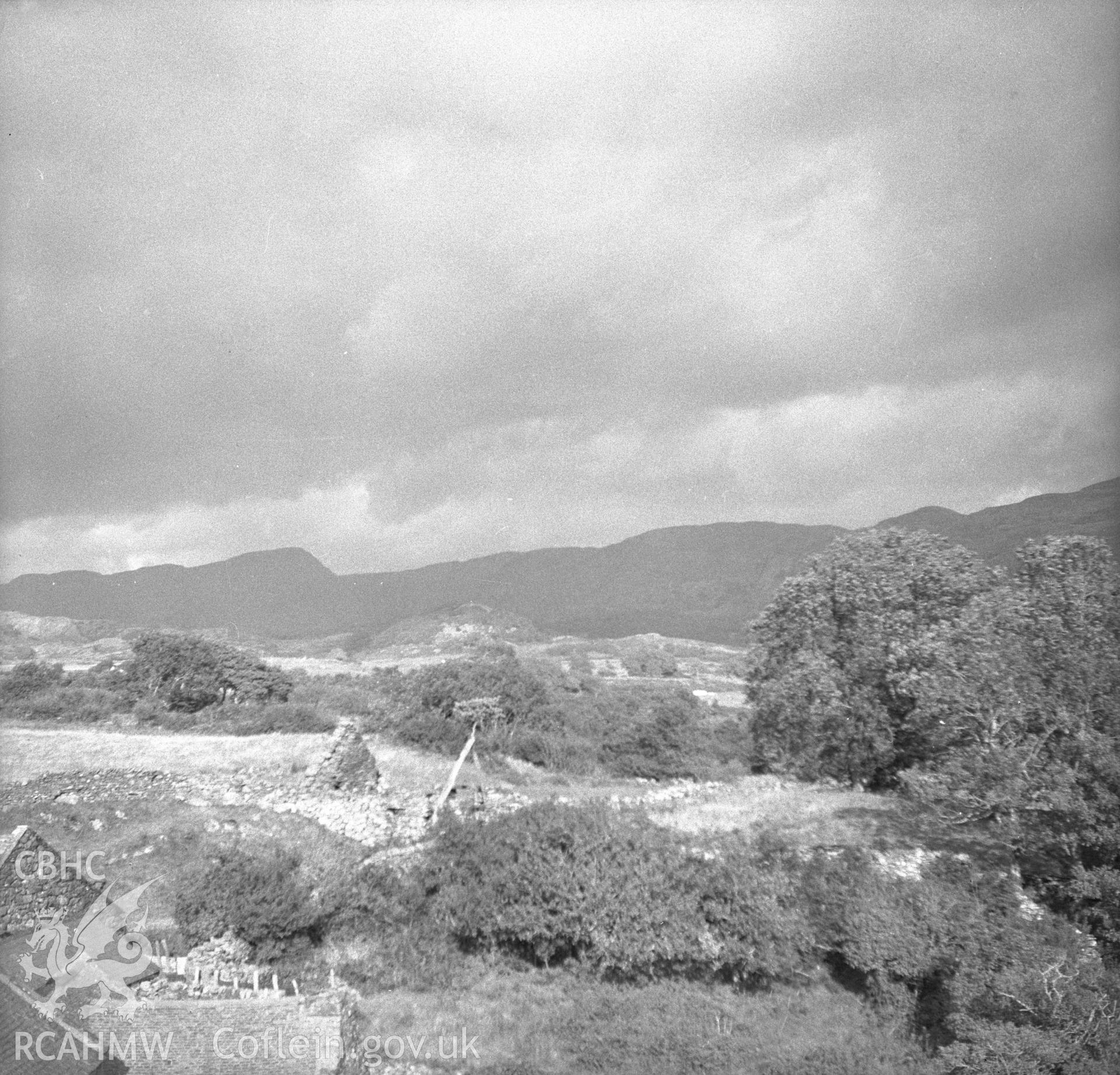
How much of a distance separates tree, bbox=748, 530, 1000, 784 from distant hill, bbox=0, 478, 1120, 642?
7578 cm

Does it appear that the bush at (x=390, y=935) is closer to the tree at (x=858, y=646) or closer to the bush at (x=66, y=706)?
the tree at (x=858, y=646)

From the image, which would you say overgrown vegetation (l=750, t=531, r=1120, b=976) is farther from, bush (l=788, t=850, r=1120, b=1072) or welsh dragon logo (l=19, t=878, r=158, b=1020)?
welsh dragon logo (l=19, t=878, r=158, b=1020)

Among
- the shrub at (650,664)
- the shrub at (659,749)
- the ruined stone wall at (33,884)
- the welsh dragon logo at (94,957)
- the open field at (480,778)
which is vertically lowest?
the shrub at (650,664)

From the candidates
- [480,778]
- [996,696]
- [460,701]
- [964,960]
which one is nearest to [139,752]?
[480,778]

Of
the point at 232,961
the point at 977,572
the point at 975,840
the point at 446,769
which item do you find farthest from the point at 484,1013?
the point at 977,572

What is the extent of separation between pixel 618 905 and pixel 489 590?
160767mm

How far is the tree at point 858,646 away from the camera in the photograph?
1895 centimetres

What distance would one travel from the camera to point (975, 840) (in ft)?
A: 44.9

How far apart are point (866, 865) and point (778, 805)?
18.1ft

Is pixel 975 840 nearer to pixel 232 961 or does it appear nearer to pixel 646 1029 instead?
pixel 646 1029

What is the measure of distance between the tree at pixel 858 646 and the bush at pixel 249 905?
14.1 meters

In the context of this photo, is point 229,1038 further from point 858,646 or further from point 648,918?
point 858,646

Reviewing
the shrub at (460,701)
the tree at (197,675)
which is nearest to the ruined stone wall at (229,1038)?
the shrub at (460,701)

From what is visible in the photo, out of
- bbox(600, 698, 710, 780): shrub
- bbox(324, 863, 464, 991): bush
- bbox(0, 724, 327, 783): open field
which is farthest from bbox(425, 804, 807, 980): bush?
bbox(600, 698, 710, 780): shrub
